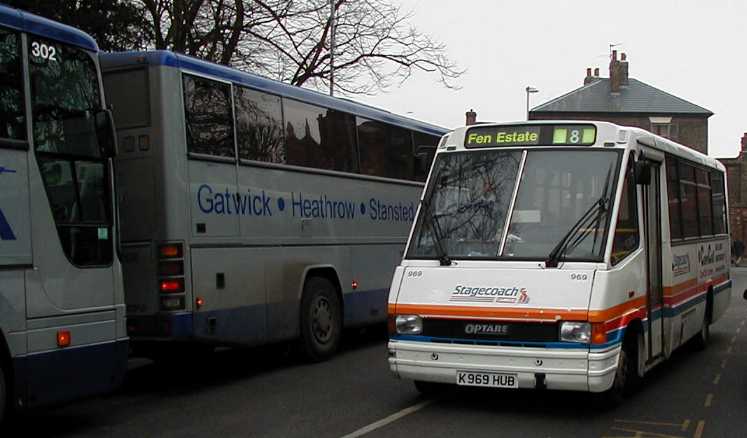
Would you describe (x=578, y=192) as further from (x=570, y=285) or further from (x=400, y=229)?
(x=400, y=229)

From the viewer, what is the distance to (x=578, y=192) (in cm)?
881

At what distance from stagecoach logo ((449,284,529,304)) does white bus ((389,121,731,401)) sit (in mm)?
12

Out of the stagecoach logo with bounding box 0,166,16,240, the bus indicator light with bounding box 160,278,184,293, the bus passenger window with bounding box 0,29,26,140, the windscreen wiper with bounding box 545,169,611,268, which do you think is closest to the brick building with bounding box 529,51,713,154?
the windscreen wiper with bounding box 545,169,611,268

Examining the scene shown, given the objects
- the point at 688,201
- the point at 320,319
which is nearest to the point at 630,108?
the point at 688,201

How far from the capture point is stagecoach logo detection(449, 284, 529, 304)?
8094 millimetres

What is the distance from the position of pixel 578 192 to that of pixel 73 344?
491cm

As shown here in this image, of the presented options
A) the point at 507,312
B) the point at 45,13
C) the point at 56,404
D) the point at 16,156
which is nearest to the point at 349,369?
the point at 507,312

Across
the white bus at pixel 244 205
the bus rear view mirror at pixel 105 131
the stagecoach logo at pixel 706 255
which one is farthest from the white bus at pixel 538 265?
the bus rear view mirror at pixel 105 131

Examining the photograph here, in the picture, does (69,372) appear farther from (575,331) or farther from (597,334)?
(597,334)

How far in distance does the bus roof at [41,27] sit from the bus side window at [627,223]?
526 centimetres

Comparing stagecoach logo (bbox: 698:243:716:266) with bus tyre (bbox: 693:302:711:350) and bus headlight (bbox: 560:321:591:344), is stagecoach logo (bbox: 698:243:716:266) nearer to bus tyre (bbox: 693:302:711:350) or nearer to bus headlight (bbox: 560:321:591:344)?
bus tyre (bbox: 693:302:711:350)

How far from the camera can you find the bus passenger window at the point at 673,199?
35.2ft

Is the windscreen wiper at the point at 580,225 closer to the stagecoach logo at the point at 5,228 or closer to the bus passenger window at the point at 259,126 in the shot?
the bus passenger window at the point at 259,126

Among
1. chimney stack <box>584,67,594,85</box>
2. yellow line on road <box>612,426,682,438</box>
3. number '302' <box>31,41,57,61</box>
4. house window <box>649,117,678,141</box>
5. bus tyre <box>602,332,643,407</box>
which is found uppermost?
chimney stack <box>584,67,594,85</box>
